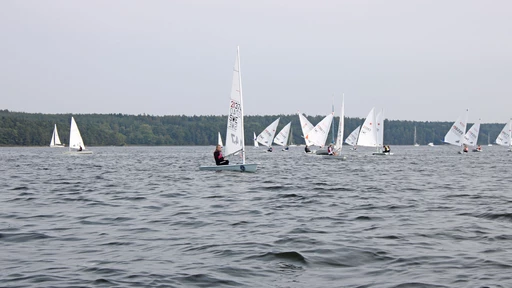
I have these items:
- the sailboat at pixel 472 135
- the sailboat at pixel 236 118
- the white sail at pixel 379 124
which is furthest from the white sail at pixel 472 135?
the sailboat at pixel 236 118

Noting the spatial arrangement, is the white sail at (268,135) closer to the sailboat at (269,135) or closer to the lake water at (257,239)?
the sailboat at (269,135)

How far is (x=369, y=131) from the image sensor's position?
7456 centimetres

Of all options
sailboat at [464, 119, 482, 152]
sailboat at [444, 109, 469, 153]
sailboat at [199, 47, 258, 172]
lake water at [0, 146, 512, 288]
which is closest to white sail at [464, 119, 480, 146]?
sailboat at [464, 119, 482, 152]

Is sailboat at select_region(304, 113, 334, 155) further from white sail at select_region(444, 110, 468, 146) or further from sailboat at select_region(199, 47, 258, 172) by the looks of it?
sailboat at select_region(199, 47, 258, 172)

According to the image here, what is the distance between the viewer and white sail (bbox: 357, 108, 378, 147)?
242 ft

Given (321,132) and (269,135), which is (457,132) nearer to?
(321,132)

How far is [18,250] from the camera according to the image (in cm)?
1144

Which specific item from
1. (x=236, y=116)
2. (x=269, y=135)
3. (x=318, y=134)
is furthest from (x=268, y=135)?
(x=236, y=116)

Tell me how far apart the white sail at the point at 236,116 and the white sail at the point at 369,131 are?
134 feet

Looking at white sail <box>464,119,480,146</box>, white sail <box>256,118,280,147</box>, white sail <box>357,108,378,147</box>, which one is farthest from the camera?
white sail <box>256,118,280,147</box>

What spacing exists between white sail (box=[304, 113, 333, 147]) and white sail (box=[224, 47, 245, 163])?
Answer: 4057 centimetres

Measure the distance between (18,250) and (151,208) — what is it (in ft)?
23.5

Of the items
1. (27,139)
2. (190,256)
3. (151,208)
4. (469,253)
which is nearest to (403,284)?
(469,253)

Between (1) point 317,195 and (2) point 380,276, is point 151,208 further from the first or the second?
(2) point 380,276
